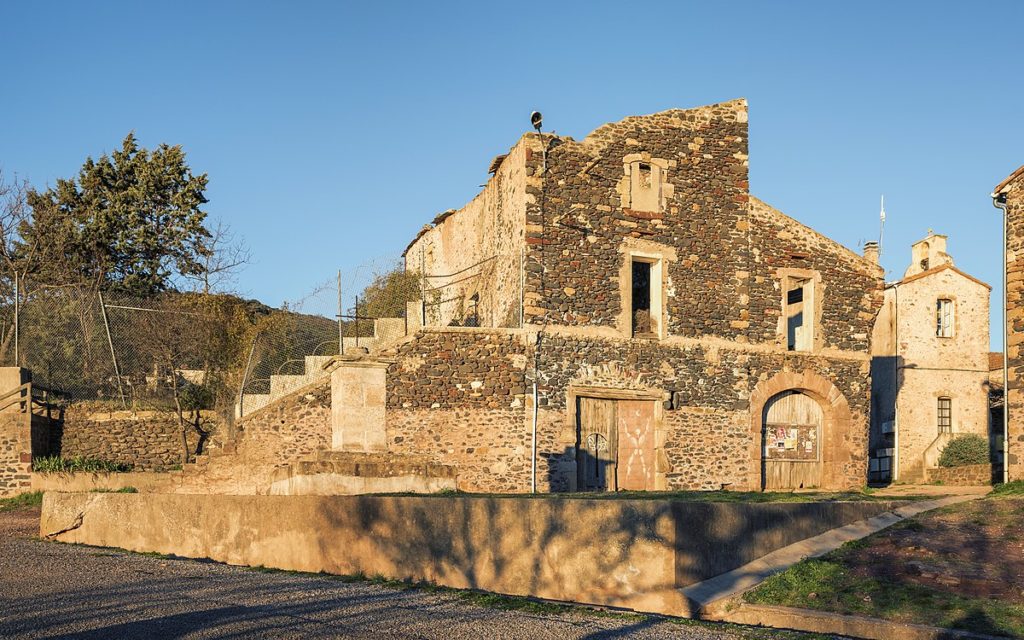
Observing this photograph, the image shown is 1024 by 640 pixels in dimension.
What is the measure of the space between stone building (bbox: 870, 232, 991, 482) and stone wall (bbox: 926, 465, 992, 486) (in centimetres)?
436

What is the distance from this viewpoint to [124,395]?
19.7 metres

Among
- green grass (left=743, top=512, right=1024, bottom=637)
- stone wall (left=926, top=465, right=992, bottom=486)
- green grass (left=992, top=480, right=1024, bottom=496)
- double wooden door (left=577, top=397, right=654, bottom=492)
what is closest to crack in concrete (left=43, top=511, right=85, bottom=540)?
double wooden door (left=577, top=397, right=654, bottom=492)

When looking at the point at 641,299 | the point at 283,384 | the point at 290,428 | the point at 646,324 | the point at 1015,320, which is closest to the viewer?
the point at 1015,320

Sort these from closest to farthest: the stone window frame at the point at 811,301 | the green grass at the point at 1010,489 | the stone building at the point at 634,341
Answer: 1. the green grass at the point at 1010,489
2. the stone building at the point at 634,341
3. the stone window frame at the point at 811,301

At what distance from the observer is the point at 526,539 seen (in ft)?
31.0

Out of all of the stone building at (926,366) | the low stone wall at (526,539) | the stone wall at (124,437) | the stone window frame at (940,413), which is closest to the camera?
the low stone wall at (526,539)

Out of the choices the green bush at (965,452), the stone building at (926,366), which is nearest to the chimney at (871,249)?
the stone building at (926,366)

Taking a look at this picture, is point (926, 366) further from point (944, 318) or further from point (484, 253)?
point (484, 253)

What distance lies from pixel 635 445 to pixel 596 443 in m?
0.82

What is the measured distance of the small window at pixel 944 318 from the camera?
28.3m

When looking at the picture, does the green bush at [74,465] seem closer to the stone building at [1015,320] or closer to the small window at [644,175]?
the small window at [644,175]

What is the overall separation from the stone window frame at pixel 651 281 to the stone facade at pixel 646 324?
0.03 m

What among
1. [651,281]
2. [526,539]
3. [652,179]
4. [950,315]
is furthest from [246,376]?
[950,315]

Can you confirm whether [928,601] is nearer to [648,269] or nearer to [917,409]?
[648,269]
